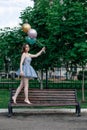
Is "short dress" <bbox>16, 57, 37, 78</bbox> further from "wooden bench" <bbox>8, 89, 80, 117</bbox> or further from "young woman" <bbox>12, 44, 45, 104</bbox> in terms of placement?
"wooden bench" <bbox>8, 89, 80, 117</bbox>

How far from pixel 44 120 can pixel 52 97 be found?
1.60 meters

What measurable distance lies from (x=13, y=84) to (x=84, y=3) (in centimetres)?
1121

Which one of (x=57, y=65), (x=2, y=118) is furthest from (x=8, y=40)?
Answer: (x=2, y=118)

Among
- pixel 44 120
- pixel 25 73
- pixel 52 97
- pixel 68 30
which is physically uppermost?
pixel 68 30

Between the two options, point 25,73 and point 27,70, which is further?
point 27,70

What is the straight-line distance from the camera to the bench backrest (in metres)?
14.6

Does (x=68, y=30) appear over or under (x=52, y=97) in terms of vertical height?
over

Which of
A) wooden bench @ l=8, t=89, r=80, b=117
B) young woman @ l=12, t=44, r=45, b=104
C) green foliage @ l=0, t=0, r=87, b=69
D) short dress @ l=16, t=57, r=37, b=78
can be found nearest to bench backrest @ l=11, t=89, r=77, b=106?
wooden bench @ l=8, t=89, r=80, b=117

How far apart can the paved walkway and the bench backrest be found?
36 centimetres

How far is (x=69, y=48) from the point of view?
1922cm

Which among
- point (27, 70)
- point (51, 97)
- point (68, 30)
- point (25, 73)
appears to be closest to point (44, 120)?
point (51, 97)

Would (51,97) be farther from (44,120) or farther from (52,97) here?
(44,120)

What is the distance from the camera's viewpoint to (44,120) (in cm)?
1323

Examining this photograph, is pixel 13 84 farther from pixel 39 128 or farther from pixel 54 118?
pixel 39 128
